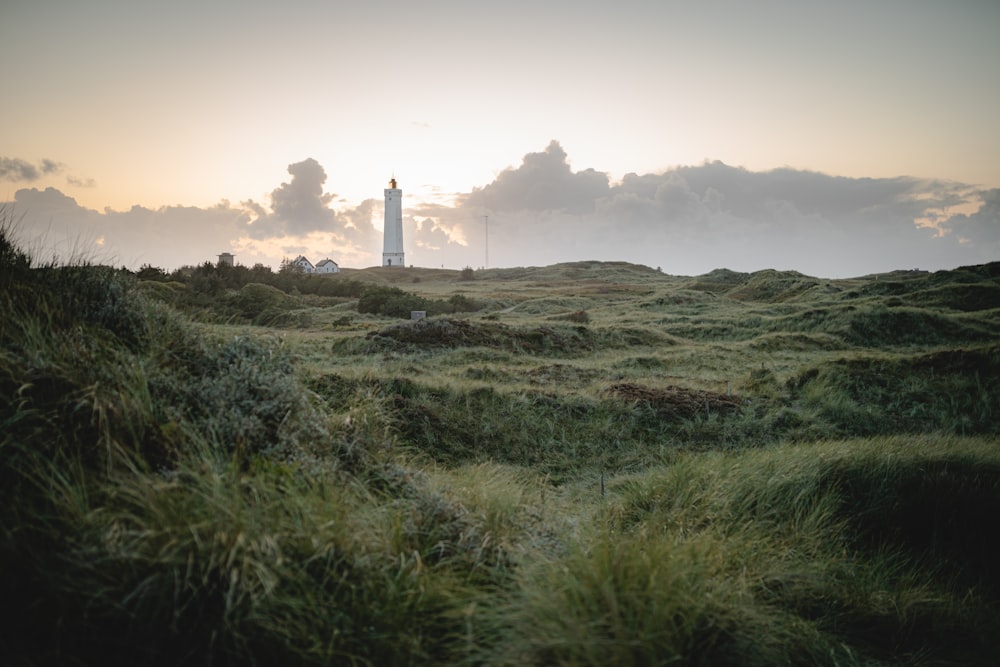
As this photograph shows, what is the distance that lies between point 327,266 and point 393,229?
43.7 ft

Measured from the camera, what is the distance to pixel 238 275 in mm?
35250

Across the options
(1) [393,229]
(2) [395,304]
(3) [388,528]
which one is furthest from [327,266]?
(3) [388,528]

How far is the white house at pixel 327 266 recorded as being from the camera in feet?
287

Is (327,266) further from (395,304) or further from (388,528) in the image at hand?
(388,528)

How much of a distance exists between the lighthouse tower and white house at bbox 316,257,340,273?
9.51 m

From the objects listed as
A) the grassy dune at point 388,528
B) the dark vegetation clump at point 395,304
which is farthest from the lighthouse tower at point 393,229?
the grassy dune at point 388,528

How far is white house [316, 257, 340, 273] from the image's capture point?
87594mm

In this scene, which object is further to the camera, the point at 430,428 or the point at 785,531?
the point at 430,428

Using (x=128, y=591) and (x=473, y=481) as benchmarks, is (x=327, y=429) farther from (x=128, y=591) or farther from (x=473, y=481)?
(x=128, y=591)

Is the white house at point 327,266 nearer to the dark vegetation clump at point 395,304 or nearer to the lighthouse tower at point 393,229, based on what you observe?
the lighthouse tower at point 393,229

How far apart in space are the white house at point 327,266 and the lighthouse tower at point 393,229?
9.51 metres

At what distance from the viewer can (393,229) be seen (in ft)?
315

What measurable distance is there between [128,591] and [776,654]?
3728mm

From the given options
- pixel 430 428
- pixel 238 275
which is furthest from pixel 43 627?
pixel 238 275
